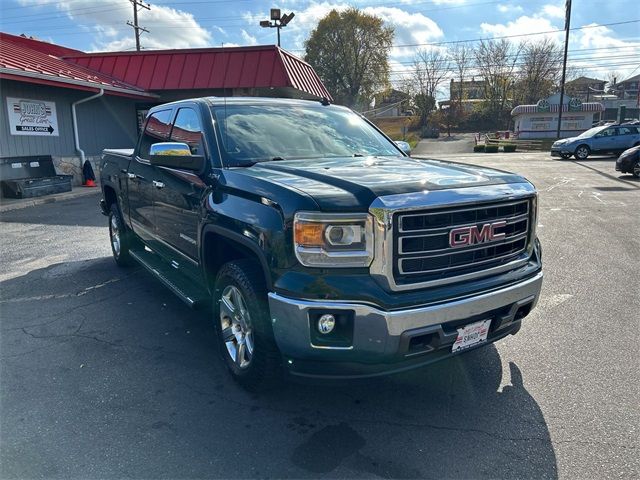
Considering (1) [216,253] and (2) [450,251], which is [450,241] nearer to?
(2) [450,251]

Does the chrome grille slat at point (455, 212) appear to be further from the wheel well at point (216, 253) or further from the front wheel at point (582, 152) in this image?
the front wheel at point (582, 152)

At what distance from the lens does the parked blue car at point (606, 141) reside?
25.6m

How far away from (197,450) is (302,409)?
694 mm

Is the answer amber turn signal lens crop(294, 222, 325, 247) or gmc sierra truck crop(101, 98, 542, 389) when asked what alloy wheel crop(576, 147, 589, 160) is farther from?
amber turn signal lens crop(294, 222, 325, 247)

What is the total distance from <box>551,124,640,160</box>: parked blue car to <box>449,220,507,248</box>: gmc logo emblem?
Result: 2641 centimetres

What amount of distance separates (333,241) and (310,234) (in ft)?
0.42

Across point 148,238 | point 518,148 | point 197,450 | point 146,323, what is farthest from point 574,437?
point 518,148

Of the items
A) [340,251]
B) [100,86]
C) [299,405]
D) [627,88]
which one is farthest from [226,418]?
[627,88]

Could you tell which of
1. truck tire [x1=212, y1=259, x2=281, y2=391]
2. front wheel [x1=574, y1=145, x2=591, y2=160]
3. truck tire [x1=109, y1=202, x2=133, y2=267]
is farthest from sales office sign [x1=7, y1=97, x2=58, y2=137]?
front wheel [x1=574, y1=145, x2=591, y2=160]

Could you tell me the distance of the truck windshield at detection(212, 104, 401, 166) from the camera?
3.73 m

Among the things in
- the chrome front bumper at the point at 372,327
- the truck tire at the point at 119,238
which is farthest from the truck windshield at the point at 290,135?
the truck tire at the point at 119,238

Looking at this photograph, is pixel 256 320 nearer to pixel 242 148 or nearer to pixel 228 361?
pixel 228 361

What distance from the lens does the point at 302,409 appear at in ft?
10.1

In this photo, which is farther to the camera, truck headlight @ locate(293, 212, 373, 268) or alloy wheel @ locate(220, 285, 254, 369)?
alloy wheel @ locate(220, 285, 254, 369)
